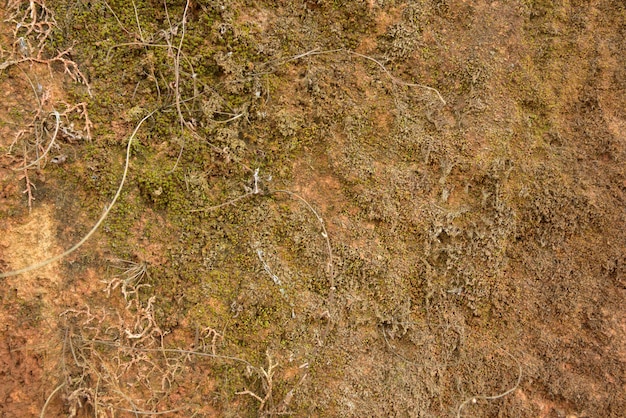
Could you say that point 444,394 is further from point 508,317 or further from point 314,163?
point 314,163

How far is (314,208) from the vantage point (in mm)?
2449

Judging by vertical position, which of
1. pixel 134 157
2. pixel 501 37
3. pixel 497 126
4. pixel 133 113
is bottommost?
pixel 134 157

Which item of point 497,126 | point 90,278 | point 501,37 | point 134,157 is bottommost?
point 90,278

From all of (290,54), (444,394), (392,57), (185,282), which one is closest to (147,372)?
(185,282)

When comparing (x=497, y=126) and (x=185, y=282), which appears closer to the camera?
(x=185, y=282)

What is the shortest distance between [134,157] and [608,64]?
2.67 metres

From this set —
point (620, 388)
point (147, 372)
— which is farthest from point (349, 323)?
point (620, 388)

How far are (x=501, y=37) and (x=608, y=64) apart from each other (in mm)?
621

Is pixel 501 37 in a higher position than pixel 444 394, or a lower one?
higher

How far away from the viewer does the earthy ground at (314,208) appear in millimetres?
2219

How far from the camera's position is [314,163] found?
8.15 feet

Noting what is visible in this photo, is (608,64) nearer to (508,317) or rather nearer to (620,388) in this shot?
(508,317)

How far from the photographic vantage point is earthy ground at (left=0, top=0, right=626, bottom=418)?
2219mm

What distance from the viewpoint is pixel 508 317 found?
99.0 inches
